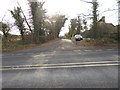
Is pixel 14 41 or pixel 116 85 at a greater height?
pixel 14 41

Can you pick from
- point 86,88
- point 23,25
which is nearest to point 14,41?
point 23,25

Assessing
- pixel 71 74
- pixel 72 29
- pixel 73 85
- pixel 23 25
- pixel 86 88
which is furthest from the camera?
pixel 72 29

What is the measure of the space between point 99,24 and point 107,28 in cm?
158

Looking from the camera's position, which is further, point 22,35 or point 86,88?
point 22,35

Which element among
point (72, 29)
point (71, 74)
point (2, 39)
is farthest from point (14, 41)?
point (72, 29)

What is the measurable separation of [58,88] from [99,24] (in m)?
16.1

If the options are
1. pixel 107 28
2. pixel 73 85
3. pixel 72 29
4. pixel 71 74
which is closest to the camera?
pixel 73 85

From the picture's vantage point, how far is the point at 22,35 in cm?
1798

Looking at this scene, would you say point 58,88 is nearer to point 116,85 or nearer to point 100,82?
point 100,82

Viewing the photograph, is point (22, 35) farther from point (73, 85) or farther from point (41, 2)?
point (73, 85)

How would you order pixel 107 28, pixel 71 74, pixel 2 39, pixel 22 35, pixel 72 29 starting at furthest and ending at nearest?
pixel 72 29 → pixel 22 35 → pixel 107 28 → pixel 2 39 → pixel 71 74

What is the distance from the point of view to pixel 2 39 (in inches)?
586

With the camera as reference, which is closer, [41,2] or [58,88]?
[58,88]

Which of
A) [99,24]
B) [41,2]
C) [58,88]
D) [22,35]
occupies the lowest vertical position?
[58,88]
